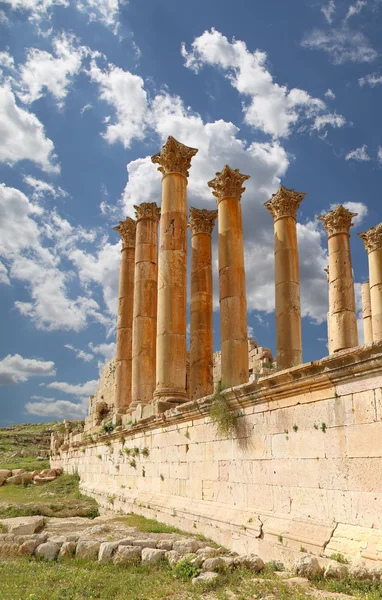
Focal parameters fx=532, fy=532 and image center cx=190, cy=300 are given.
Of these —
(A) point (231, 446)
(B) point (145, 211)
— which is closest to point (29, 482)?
(B) point (145, 211)

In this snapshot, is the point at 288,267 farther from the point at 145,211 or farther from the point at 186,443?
the point at 186,443

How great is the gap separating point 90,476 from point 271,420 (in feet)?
54.0

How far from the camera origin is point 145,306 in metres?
21.8

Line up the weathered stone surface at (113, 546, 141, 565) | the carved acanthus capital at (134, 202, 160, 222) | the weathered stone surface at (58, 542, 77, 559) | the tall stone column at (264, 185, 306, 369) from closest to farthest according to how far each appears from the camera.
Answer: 1. the weathered stone surface at (113, 546, 141, 565)
2. the weathered stone surface at (58, 542, 77, 559)
3. the tall stone column at (264, 185, 306, 369)
4. the carved acanthus capital at (134, 202, 160, 222)

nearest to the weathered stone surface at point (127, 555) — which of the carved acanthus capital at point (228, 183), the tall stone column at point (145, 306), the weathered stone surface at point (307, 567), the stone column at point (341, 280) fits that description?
the weathered stone surface at point (307, 567)

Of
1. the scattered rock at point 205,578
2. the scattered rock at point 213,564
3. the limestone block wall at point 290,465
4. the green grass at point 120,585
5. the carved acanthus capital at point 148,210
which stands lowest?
the green grass at point 120,585

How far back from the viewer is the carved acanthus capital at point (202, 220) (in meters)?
22.5

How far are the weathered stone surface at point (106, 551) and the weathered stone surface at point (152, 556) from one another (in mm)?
613

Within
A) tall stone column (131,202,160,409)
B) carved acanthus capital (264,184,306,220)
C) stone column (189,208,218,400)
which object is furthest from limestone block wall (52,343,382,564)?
carved acanthus capital (264,184,306,220)

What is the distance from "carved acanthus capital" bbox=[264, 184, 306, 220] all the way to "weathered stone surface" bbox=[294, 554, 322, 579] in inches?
580

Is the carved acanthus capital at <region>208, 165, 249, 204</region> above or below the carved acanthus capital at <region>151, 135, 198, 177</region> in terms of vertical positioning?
below

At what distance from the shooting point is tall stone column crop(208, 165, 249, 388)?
57.3 ft

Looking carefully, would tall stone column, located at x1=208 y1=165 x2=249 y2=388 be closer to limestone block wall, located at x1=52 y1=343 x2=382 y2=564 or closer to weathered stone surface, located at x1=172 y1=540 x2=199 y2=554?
limestone block wall, located at x1=52 y1=343 x2=382 y2=564

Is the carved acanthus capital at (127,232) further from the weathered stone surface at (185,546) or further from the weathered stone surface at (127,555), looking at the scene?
the weathered stone surface at (127,555)
